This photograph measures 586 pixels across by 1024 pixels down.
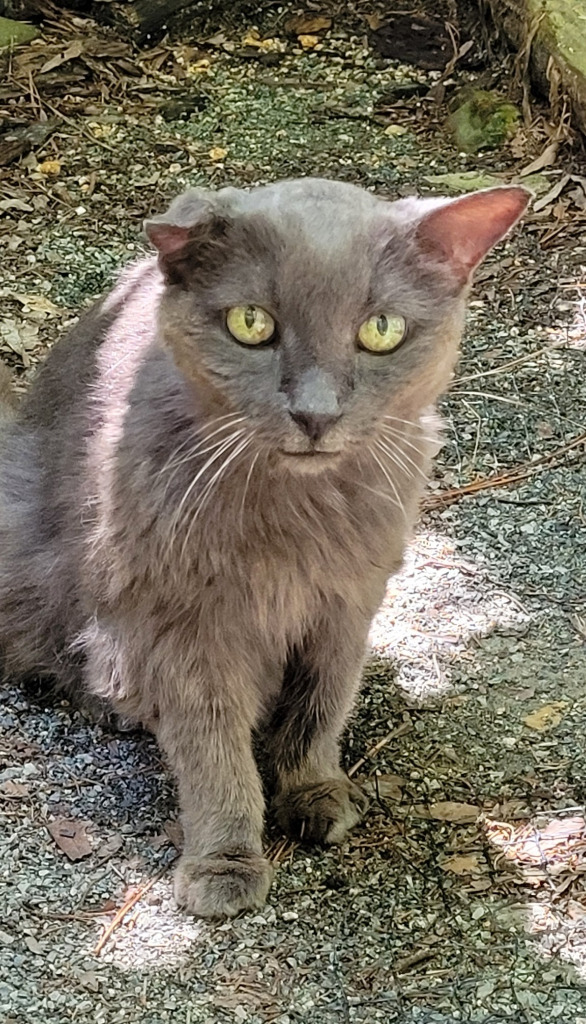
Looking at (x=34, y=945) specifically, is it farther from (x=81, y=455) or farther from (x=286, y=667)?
(x=81, y=455)

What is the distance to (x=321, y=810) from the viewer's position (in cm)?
230

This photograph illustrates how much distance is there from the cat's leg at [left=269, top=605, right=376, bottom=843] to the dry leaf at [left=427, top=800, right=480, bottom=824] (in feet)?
0.39

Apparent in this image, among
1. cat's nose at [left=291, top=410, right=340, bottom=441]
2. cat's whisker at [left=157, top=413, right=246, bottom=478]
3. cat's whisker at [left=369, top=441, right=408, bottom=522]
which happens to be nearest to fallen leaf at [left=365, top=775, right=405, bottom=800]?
cat's whisker at [left=369, top=441, right=408, bottom=522]

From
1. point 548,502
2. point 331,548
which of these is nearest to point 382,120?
point 548,502

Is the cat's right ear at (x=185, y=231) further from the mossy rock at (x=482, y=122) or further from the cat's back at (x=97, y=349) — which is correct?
the mossy rock at (x=482, y=122)

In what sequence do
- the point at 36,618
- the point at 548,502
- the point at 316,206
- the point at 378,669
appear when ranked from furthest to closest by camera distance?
the point at 548,502
the point at 378,669
the point at 36,618
the point at 316,206

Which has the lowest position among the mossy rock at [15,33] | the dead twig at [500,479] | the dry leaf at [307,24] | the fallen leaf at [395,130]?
the dead twig at [500,479]

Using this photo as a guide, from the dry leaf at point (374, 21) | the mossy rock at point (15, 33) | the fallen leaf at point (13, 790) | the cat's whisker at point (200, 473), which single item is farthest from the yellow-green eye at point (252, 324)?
the dry leaf at point (374, 21)

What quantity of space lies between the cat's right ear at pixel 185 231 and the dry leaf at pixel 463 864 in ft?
3.38

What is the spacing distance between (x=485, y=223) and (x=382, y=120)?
2.60m

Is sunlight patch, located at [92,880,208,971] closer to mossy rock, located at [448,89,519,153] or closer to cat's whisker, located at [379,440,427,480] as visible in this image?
cat's whisker, located at [379,440,427,480]

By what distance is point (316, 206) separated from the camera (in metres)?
1.87

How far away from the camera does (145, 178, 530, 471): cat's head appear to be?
180 cm

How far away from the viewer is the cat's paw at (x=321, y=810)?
2.29 meters
